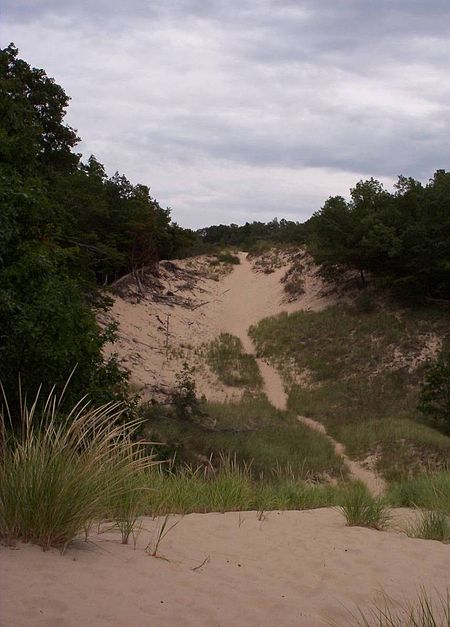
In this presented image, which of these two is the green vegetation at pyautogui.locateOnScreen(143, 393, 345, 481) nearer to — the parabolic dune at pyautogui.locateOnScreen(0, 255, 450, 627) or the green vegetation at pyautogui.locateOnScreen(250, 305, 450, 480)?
the green vegetation at pyautogui.locateOnScreen(250, 305, 450, 480)

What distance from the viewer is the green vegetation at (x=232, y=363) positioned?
30062 millimetres

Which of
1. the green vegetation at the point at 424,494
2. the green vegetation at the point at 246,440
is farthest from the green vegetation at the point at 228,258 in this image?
the green vegetation at the point at 424,494

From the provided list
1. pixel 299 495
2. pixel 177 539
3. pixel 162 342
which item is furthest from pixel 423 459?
pixel 162 342

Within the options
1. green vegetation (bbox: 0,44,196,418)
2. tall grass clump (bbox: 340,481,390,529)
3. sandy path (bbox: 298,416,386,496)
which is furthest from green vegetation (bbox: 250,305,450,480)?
tall grass clump (bbox: 340,481,390,529)

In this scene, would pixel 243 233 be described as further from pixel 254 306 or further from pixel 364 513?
pixel 364 513

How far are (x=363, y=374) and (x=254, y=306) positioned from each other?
15245mm

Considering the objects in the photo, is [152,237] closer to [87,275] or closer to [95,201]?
[95,201]

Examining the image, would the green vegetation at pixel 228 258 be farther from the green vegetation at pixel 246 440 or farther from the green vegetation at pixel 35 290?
the green vegetation at pixel 35 290

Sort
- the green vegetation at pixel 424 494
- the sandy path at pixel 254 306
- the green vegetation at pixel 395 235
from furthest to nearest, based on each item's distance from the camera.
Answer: the green vegetation at pixel 395 235 → the sandy path at pixel 254 306 → the green vegetation at pixel 424 494

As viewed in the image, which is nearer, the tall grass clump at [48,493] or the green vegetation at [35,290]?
the tall grass clump at [48,493]

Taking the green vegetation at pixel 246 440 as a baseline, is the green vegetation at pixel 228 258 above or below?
above

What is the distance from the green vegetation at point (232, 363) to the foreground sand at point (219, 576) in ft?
73.9

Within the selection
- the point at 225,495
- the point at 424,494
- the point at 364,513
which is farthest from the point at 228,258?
the point at 364,513

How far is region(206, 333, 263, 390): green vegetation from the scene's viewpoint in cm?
A: 3006
